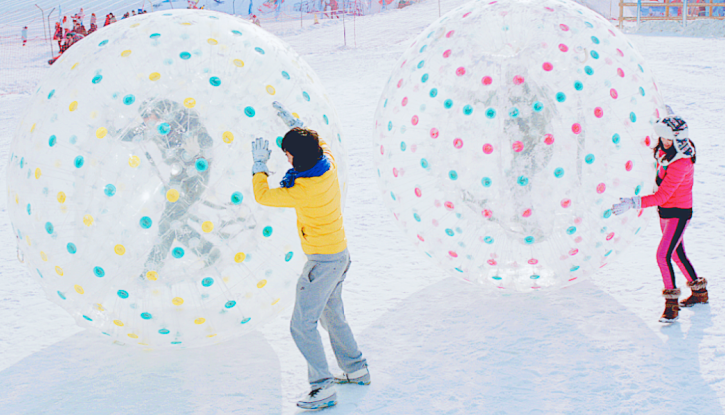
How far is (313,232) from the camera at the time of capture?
3.31 metres

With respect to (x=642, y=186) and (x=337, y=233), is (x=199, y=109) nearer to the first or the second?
(x=337, y=233)

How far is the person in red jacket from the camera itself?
12.6ft

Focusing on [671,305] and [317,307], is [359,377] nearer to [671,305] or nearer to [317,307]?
[317,307]

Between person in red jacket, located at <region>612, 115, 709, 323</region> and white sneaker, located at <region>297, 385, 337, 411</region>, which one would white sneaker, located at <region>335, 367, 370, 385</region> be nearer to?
white sneaker, located at <region>297, 385, 337, 411</region>

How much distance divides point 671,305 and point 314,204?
2.55m

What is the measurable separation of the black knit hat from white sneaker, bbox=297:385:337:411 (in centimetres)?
120

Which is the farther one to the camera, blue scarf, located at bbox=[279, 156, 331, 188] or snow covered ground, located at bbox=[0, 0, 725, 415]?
snow covered ground, located at bbox=[0, 0, 725, 415]

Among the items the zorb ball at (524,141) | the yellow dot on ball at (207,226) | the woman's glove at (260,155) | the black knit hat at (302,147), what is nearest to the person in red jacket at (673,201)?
the zorb ball at (524,141)

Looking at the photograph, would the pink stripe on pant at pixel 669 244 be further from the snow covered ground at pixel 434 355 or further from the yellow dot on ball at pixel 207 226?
the yellow dot on ball at pixel 207 226

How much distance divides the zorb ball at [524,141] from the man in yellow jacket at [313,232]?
93cm

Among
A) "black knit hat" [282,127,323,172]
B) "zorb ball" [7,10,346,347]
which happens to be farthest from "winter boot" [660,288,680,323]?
"black knit hat" [282,127,323,172]

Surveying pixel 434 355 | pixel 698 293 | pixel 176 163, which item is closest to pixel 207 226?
pixel 176 163

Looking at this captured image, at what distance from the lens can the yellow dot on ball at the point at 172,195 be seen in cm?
324

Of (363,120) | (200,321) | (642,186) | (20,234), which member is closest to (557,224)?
(642,186)
